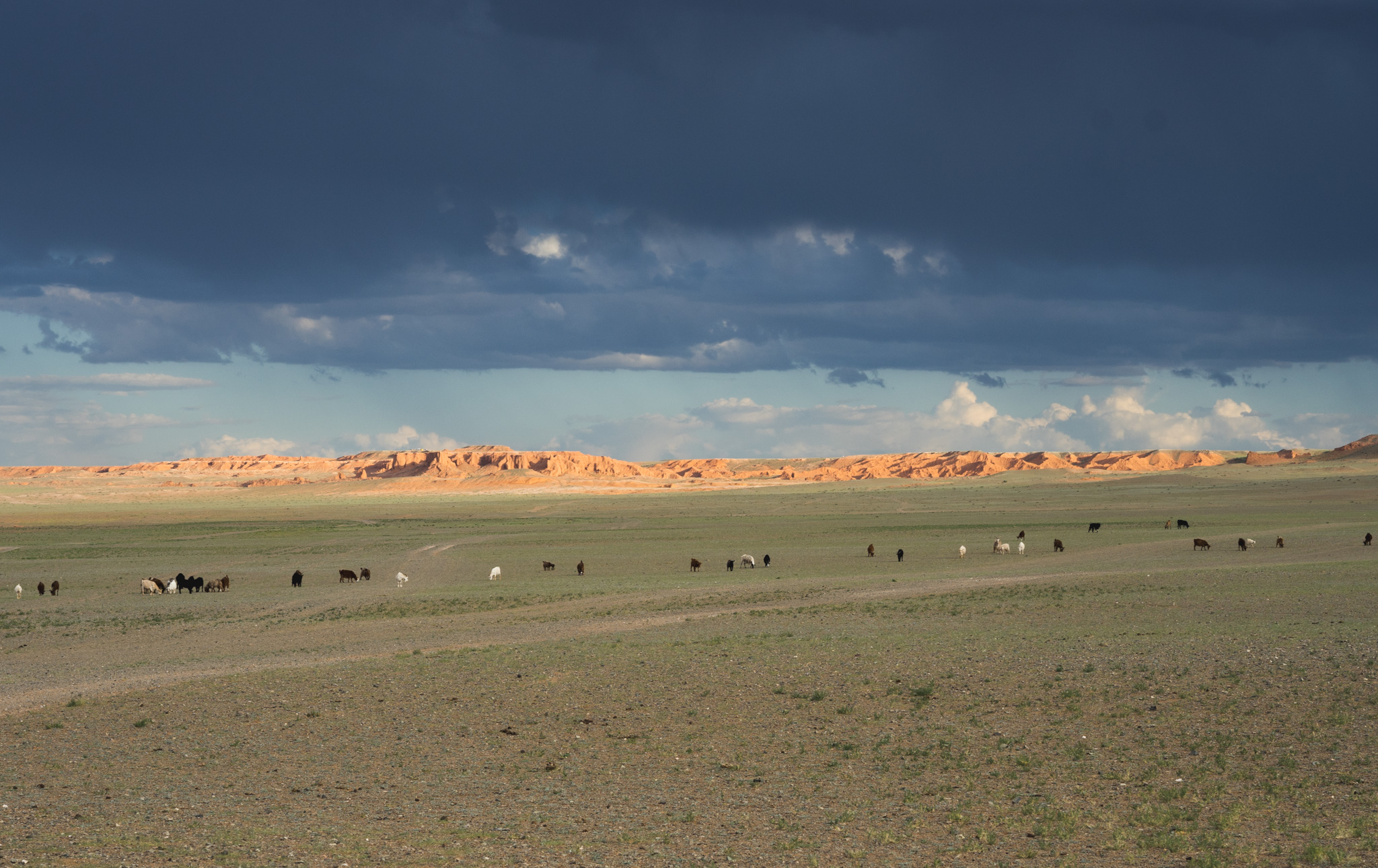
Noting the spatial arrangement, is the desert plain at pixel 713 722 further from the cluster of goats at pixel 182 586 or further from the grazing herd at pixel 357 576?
the grazing herd at pixel 357 576

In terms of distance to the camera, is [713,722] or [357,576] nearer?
[713,722]

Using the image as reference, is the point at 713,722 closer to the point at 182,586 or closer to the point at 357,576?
the point at 182,586

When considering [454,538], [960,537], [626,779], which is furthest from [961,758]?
[454,538]

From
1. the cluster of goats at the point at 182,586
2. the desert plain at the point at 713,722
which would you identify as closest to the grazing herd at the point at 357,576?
the cluster of goats at the point at 182,586

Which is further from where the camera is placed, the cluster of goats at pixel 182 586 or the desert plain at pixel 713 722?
the cluster of goats at pixel 182 586

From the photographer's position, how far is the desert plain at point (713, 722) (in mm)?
10875

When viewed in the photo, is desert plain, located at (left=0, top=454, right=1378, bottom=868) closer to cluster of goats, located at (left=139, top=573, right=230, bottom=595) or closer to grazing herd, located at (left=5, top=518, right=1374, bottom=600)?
cluster of goats, located at (left=139, top=573, right=230, bottom=595)

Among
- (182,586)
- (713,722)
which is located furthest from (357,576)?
(713,722)

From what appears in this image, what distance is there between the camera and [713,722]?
16.3 metres

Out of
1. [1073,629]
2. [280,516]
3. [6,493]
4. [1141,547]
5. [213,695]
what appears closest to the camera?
[213,695]

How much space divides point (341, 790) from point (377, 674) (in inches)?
323

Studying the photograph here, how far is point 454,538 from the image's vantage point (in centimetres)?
7769

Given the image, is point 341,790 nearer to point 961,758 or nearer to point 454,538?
point 961,758

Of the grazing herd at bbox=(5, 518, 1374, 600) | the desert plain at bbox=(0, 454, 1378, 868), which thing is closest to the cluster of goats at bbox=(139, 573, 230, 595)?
the grazing herd at bbox=(5, 518, 1374, 600)
